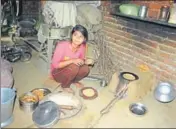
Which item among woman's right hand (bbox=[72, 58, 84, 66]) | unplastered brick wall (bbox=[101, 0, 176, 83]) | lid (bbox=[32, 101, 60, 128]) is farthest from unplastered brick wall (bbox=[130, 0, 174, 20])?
lid (bbox=[32, 101, 60, 128])

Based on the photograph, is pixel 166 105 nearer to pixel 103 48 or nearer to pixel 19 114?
pixel 103 48

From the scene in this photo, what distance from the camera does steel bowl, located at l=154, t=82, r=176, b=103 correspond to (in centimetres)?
262

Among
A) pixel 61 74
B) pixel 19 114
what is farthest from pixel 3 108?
pixel 61 74

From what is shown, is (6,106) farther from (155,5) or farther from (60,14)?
(155,5)

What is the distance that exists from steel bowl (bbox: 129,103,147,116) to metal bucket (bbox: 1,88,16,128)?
49.4 inches

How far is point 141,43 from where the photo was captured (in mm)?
3174

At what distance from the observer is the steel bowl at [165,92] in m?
2.62

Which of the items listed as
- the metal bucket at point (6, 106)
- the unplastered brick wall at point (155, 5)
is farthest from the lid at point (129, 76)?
the metal bucket at point (6, 106)

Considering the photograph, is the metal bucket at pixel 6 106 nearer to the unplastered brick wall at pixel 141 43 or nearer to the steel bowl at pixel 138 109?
the steel bowl at pixel 138 109

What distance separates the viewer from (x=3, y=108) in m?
1.90

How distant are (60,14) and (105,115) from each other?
1676 millimetres

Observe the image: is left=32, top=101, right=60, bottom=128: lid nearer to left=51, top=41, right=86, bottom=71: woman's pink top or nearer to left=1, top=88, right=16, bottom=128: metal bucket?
left=1, top=88, right=16, bottom=128: metal bucket

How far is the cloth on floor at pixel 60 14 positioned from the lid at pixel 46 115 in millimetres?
1455

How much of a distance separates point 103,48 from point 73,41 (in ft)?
3.48
